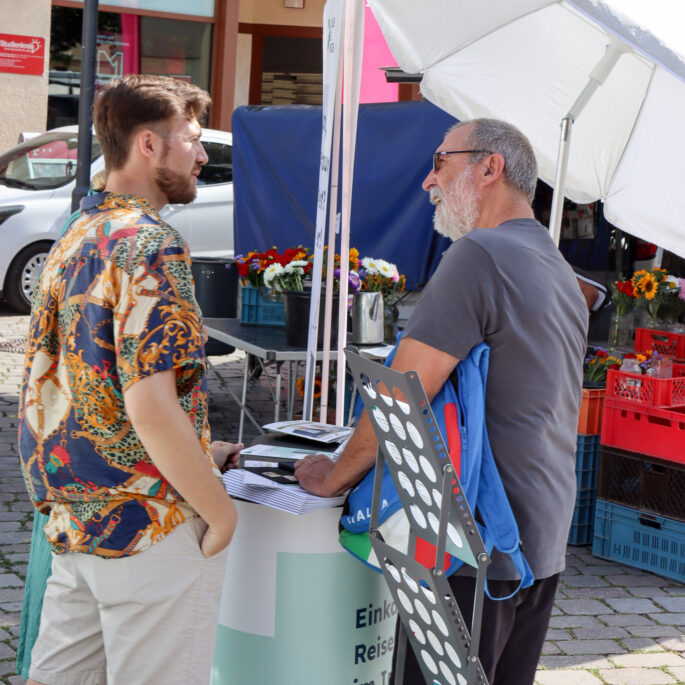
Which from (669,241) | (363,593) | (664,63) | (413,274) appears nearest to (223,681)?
(363,593)

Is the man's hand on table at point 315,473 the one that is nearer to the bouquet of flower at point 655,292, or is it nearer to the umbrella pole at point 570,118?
the umbrella pole at point 570,118

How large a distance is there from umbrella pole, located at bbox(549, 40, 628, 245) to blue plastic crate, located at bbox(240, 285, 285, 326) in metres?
2.43

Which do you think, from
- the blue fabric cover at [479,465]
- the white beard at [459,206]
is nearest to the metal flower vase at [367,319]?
the white beard at [459,206]

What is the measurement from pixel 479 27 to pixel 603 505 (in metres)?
2.37

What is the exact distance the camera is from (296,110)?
9.11 metres

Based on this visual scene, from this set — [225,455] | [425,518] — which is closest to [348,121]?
[225,455]

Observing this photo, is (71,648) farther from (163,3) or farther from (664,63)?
(163,3)

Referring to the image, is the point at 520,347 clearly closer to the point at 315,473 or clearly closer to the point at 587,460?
the point at 315,473

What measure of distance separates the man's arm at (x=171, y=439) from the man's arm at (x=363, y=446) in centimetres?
41

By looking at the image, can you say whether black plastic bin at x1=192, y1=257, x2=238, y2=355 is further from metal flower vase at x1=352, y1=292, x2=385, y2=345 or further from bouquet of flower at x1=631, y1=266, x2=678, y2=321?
bouquet of flower at x1=631, y1=266, x2=678, y2=321

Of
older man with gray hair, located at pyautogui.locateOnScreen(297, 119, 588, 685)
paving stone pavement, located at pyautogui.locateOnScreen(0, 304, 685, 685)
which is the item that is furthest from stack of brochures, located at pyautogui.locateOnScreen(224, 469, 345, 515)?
paving stone pavement, located at pyautogui.locateOnScreen(0, 304, 685, 685)

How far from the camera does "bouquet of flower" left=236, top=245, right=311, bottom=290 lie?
600 cm

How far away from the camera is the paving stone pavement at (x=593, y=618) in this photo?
4031 mm

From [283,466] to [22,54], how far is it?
1260cm
